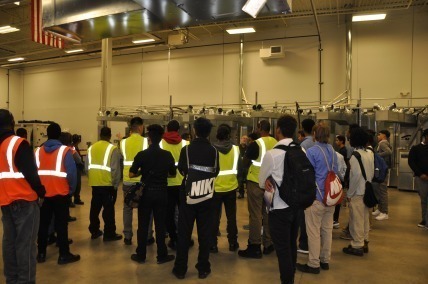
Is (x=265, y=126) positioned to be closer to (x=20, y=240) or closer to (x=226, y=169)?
(x=226, y=169)

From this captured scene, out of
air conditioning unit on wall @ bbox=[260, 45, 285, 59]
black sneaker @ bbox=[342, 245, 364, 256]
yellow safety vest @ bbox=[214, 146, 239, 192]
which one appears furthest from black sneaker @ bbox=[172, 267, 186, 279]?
air conditioning unit on wall @ bbox=[260, 45, 285, 59]

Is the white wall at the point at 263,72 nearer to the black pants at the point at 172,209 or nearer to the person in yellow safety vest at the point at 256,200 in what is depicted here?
the person in yellow safety vest at the point at 256,200

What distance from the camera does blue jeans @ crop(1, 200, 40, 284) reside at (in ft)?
9.67

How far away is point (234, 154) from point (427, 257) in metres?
2.91

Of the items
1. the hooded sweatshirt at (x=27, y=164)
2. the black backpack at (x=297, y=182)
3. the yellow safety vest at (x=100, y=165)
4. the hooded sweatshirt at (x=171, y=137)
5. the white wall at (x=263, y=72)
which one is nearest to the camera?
the hooded sweatshirt at (x=27, y=164)

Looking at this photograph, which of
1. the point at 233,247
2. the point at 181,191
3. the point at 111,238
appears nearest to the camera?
the point at 181,191

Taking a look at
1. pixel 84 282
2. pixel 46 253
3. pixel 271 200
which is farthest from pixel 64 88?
pixel 271 200

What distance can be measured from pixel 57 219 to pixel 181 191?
5.24 feet

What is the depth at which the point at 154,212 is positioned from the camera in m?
4.02

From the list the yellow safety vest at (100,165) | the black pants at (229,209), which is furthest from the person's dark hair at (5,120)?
the black pants at (229,209)

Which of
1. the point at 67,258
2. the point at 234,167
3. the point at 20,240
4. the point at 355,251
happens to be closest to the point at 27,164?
the point at 20,240

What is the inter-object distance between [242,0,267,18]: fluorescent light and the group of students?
47.5 inches

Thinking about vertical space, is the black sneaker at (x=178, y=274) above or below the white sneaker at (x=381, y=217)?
above

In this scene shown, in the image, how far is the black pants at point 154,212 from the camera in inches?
155
